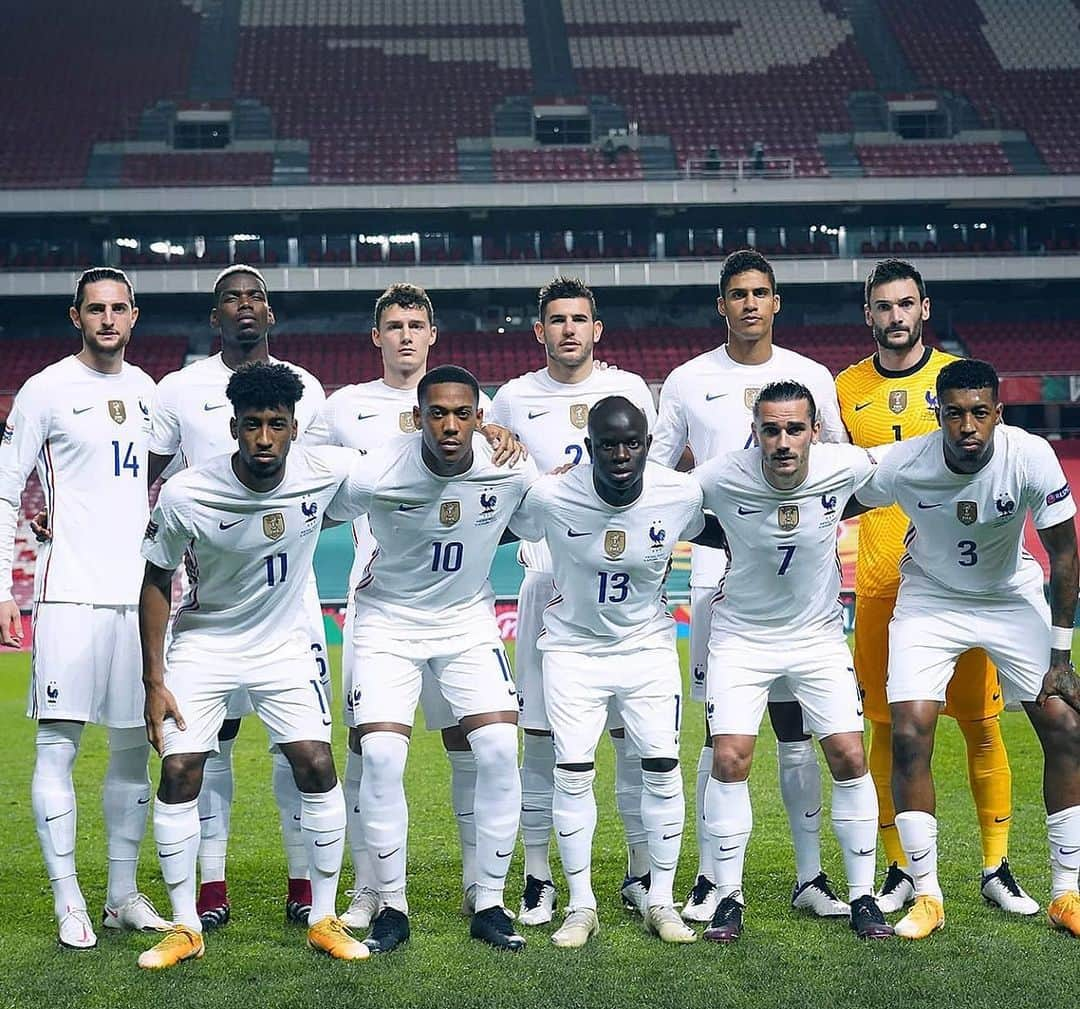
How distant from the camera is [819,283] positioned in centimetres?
2630

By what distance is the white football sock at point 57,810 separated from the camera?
5.15m

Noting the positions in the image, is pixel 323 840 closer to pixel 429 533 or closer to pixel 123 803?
pixel 123 803

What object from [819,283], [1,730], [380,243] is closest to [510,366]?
[380,243]

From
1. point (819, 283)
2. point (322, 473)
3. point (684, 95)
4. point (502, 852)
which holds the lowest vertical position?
point (502, 852)

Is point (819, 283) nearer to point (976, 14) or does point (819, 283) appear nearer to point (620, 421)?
point (976, 14)

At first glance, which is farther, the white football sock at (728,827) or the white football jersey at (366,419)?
the white football jersey at (366,419)

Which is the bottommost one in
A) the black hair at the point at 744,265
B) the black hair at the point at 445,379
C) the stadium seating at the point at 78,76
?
the black hair at the point at 445,379

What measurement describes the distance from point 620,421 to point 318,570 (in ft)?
52.4

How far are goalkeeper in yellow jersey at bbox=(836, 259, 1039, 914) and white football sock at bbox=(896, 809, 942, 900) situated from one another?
30cm

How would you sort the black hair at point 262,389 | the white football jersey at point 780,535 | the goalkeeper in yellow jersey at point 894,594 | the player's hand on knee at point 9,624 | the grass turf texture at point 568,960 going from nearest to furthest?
1. the grass turf texture at point 568,960
2. the black hair at point 262,389
3. the white football jersey at point 780,535
4. the player's hand on knee at point 9,624
5. the goalkeeper in yellow jersey at point 894,594

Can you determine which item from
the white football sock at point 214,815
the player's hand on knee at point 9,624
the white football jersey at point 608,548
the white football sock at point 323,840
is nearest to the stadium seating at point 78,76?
the player's hand on knee at point 9,624

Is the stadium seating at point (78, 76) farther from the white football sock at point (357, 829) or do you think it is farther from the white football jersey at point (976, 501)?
the white football jersey at point (976, 501)

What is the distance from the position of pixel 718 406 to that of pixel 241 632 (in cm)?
224

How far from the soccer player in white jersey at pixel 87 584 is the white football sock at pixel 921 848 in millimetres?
2980
